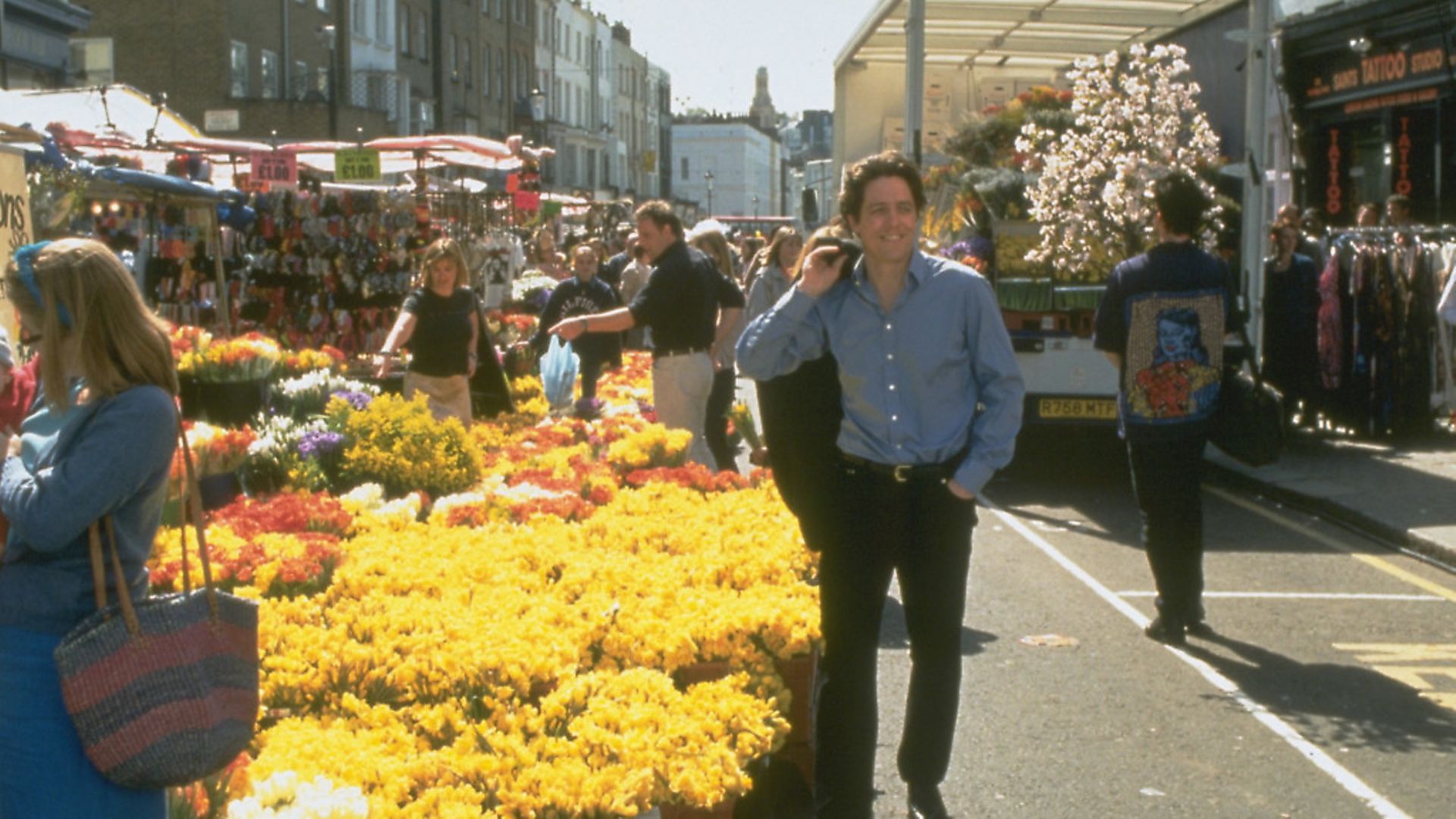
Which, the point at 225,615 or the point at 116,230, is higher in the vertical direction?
the point at 116,230

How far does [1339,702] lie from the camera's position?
22.5 ft

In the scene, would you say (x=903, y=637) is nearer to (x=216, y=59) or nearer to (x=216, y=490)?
(x=216, y=490)

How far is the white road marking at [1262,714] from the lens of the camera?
5637 mm

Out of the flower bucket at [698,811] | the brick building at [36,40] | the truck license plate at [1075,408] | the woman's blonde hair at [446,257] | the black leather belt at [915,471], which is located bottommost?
the flower bucket at [698,811]

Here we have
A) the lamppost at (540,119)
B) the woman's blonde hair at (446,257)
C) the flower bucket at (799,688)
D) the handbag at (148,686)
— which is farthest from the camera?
the lamppost at (540,119)

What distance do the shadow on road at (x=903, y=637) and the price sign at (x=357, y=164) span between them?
32.9 ft

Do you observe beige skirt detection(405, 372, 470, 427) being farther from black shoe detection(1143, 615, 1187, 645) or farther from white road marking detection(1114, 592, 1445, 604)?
black shoe detection(1143, 615, 1187, 645)

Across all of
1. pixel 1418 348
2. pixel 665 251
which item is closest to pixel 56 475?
pixel 665 251

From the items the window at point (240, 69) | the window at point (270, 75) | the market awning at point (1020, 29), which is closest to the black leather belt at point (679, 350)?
Result: the market awning at point (1020, 29)

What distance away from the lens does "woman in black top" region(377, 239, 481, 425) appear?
10.7 metres

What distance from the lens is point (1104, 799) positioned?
5.59 meters

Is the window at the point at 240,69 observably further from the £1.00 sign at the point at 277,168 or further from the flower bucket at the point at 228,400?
the flower bucket at the point at 228,400

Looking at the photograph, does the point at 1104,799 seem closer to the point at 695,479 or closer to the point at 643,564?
the point at 643,564

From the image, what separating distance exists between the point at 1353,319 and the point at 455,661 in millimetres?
11586
